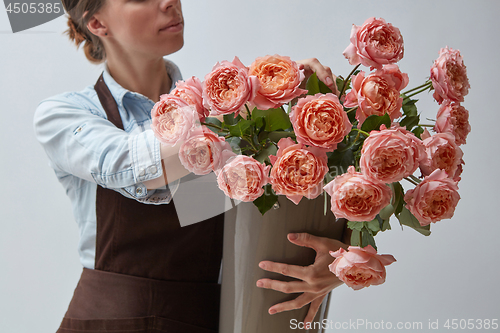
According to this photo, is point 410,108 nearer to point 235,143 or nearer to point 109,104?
point 235,143

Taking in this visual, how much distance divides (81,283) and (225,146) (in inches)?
18.3

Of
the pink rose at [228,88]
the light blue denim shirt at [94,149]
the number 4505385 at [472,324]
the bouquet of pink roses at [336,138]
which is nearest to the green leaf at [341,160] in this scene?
the bouquet of pink roses at [336,138]

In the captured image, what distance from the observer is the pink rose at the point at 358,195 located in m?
0.36

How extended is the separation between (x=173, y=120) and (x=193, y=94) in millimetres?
33

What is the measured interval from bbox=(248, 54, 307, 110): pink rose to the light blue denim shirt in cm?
18

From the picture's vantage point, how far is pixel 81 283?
2.34ft

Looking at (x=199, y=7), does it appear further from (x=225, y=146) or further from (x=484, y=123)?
(x=484, y=123)

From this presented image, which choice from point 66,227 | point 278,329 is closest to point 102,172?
point 278,329

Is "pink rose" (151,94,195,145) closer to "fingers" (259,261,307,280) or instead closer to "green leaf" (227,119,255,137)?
"green leaf" (227,119,255,137)

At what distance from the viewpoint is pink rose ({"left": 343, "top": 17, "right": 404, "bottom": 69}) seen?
15.3 inches

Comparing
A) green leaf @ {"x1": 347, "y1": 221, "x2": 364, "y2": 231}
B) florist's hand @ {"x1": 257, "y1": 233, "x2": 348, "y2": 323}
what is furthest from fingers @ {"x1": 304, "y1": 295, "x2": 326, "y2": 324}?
green leaf @ {"x1": 347, "y1": 221, "x2": 364, "y2": 231}

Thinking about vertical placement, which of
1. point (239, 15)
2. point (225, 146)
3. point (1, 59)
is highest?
point (239, 15)

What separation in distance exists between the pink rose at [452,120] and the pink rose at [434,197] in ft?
0.22

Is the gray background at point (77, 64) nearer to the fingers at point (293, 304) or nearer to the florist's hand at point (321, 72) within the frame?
the florist's hand at point (321, 72)
